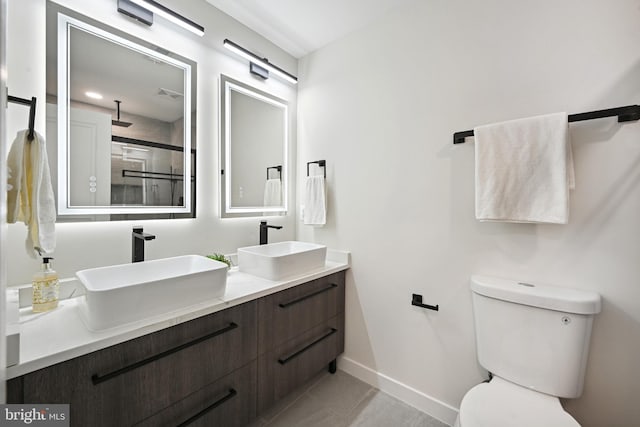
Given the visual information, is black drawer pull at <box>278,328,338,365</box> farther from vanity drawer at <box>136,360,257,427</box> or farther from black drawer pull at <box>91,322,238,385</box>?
black drawer pull at <box>91,322,238,385</box>

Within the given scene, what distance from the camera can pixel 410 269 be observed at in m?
1.67

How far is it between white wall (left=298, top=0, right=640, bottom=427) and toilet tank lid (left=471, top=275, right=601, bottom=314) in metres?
0.06

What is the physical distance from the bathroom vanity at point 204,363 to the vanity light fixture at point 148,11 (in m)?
1.40

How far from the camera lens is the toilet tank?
3.56ft

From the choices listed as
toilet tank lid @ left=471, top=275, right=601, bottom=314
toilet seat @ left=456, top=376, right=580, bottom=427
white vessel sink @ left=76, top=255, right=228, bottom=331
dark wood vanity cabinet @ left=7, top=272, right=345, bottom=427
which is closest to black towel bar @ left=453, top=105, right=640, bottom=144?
toilet tank lid @ left=471, top=275, right=601, bottom=314

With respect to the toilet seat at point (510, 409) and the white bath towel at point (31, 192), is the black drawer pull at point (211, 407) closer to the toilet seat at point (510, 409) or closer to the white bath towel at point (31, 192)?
the white bath towel at point (31, 192)

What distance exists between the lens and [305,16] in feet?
5.83

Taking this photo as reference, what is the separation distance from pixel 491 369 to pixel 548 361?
0.23m

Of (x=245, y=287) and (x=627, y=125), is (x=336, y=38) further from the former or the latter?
A: (x=245, y=287)

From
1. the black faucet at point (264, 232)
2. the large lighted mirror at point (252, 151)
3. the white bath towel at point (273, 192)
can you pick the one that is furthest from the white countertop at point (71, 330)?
the white bath towel at point (273, 192)

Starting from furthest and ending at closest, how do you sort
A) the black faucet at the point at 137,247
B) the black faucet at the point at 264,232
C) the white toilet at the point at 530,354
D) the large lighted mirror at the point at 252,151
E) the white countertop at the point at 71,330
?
the black faucet at the point at 264,232 < the large lighted mirror at the point at 252,151 < the black faucet at the point at 137,247 < the white toilet at the point at 530,354 < the white countertop at the point at 71,330

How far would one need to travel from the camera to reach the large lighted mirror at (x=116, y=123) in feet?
3.83

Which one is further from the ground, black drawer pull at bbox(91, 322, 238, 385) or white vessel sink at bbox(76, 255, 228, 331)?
white vessel sink at bbox(76, 255, 228, 331)

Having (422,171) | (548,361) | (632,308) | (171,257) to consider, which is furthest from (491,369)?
(171,257)
